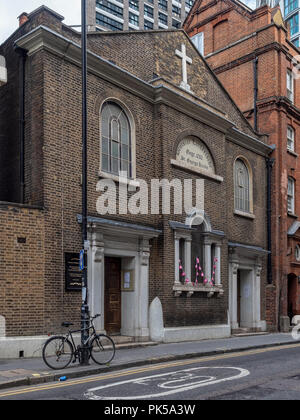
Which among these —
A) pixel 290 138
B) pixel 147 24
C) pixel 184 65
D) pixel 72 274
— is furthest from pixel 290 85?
pixel 147 24

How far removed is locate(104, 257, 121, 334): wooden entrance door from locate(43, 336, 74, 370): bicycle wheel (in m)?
4.42

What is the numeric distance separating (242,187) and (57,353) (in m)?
13.4

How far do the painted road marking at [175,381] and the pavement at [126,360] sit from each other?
1352 millimetres

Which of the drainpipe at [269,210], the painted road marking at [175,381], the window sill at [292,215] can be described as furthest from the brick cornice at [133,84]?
the painted road marking at [175,381]

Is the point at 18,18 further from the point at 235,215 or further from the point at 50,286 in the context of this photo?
the point at 235,215

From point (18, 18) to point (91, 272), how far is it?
28.9 ft

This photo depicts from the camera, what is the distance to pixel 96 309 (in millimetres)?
14117

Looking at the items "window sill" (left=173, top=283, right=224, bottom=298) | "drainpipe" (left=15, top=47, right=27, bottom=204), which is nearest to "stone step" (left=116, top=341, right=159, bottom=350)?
"window sill" (left=173, top=283, right=224, bottom=298)

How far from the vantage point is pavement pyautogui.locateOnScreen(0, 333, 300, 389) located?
30.8ft

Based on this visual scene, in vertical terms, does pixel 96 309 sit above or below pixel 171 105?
below

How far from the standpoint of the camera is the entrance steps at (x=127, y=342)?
14.5 m

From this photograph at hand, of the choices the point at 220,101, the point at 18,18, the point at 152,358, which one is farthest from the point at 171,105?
the point at 152,358

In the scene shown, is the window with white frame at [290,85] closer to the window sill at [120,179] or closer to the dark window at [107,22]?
the window sill at [120,179]

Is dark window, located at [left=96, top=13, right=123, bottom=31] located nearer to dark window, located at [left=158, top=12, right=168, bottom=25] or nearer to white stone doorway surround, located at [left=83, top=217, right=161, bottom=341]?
dark window, located at [left=158, top=12, right=168, bottom=25]
